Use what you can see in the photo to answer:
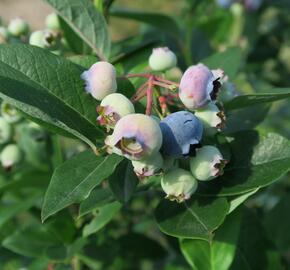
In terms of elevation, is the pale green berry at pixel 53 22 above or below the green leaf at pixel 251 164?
above

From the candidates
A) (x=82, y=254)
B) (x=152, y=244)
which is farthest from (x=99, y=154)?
(x=152, y=244)

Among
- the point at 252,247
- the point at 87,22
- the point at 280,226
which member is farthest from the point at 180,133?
the point at 280,226

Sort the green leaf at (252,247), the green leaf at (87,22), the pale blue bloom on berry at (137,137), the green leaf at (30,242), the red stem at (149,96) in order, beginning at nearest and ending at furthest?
the pale blue bloom on berry at (137,137) → the red stem at (149,96) → the green leaf at (87,22) → the green leaf at (252,247) → the green leaf at (30,242)

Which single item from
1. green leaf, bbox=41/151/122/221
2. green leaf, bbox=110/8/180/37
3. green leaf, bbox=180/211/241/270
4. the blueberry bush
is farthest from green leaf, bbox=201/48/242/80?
green leaf, bbox=41/151/122/221

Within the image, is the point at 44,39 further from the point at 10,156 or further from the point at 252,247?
the point at 252,247

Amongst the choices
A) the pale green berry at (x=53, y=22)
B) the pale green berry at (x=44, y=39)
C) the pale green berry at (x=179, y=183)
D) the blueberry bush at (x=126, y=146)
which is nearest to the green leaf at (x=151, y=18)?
the blueberry bush at (x=126, y=146)

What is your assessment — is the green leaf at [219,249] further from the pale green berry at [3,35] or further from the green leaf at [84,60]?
the pale green berry at [3,35]

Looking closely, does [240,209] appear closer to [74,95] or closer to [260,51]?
[74,95]
